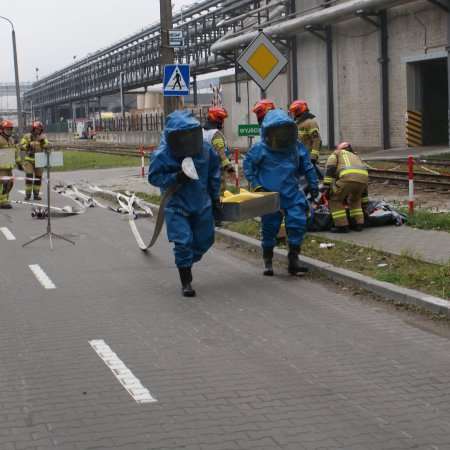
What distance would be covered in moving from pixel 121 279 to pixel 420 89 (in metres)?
26.4

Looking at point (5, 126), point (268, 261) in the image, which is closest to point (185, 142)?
point (268, 261)

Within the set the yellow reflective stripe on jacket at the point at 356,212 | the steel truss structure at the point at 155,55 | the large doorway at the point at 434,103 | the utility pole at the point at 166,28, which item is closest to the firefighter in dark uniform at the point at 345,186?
the yellow reflective stripe on jacket at the point at 356,212

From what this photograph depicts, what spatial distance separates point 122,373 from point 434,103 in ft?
102

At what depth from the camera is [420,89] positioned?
33656 mm

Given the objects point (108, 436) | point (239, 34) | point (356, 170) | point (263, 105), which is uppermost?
point (239, 34)

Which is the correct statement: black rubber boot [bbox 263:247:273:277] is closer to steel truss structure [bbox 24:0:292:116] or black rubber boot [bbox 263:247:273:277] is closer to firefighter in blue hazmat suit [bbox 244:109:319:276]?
firefighter in blue hazmat suit [bbox 244:109:319:276]

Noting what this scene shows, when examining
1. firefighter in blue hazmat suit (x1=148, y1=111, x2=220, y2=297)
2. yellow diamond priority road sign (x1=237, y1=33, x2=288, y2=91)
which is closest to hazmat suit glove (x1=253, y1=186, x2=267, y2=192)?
firefighter in blue hazmat suit (x1=148, y1=111, x2=220, y2=297)

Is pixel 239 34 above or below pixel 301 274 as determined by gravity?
above

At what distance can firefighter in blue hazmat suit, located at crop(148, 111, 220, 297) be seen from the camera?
27.5ft

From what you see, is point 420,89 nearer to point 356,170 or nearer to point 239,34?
point 239,34

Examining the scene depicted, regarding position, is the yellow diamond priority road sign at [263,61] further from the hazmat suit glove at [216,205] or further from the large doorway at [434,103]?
the large doorway at [434,103]

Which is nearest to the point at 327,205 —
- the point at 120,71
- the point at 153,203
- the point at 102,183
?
→ the point at 153,203

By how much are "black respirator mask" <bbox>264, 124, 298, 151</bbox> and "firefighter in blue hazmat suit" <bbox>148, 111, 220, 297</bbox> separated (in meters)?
0.87

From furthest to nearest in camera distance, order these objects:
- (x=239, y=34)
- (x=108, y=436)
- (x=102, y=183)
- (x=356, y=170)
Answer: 1. (x=239, y=34)
2. (x=102, y=183)
3. (x=356, y=170)
4. (x=108, y=436)
